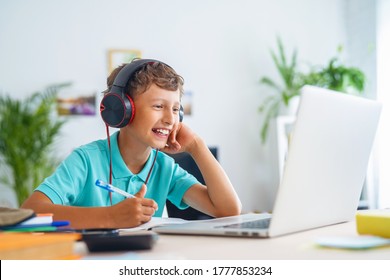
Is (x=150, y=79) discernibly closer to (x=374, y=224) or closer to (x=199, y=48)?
(x=374, y=224)

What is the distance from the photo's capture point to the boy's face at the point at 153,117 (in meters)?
1.52

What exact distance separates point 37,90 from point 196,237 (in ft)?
11.1

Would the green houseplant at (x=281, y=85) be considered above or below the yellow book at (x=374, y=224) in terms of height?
above

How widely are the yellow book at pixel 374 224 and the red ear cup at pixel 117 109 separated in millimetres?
687

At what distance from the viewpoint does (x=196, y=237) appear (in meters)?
1.02

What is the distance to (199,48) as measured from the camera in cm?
474

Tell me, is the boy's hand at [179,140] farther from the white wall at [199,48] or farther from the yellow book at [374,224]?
the white wall at [199,48]

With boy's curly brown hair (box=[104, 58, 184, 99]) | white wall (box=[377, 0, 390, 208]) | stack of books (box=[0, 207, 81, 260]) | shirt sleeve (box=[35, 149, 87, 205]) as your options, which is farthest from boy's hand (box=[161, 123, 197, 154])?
white wall (box=[377, 0, 390, 208])

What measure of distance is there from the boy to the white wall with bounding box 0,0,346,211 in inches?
107

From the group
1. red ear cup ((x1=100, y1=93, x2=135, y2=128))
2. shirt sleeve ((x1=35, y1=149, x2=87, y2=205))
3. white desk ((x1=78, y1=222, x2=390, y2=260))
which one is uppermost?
red ear cup ((x1=100, y1=93, x2=135, y2=128))

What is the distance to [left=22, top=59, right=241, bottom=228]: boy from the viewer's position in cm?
146

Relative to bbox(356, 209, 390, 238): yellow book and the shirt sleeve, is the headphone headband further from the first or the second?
bbox(356, 209, 390, 238): yellow book

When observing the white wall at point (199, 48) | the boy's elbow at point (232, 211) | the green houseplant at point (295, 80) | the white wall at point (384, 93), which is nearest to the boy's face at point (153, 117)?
the boy's elbow at point (232, 211)
